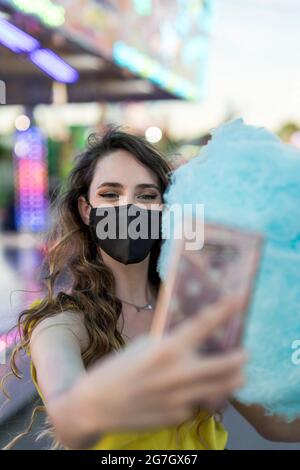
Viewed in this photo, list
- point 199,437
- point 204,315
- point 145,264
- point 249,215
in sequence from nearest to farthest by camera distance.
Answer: point 204,315
point 249,215
point 199,437
point 145,264

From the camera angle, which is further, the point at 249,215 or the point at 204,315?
the point at 249,215

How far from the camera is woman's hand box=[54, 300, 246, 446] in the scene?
0.72 m

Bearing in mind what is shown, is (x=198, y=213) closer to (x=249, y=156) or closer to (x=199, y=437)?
(x=249, y=156)

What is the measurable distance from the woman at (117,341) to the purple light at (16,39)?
3511mm

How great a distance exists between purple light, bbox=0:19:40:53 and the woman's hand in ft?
14.5

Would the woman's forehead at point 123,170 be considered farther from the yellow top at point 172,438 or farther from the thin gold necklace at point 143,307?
the yellow top at point 172,438

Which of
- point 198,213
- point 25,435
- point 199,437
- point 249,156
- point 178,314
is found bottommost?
point 25,435

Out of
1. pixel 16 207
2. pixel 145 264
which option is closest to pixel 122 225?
pixel 145 264

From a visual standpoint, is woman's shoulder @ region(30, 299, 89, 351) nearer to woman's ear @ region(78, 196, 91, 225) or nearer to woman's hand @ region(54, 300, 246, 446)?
woman's ear @ region(78, 196, 91, 225)

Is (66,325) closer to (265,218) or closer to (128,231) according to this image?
(128,231)


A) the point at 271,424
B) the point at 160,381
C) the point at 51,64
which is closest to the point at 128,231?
the point at 271,424

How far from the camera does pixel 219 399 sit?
75cm

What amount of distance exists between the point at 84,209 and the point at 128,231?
26cm

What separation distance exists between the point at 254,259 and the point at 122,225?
2.36ft
